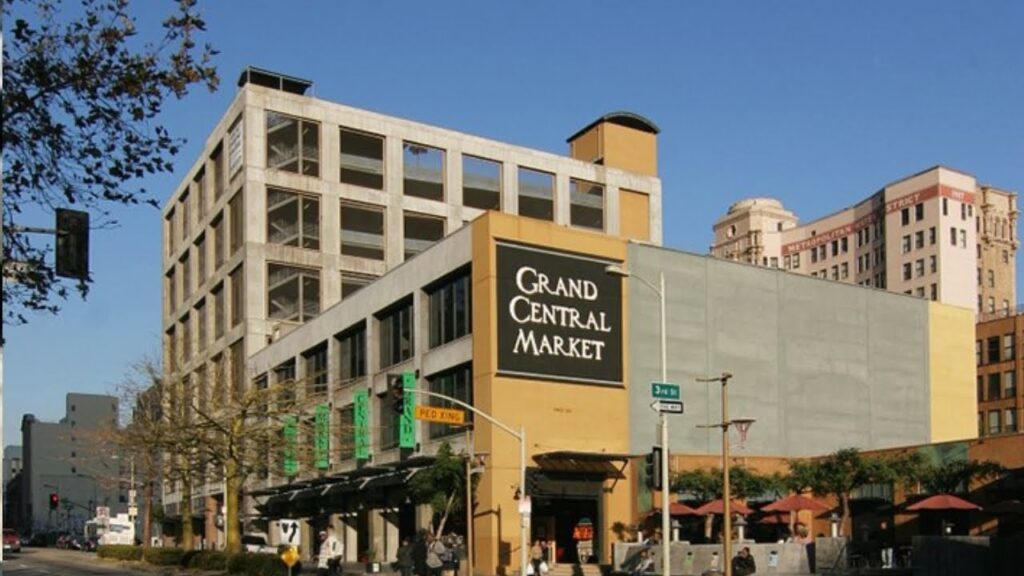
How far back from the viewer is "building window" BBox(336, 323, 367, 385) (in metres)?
63.8

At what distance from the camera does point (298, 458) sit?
58.6 m

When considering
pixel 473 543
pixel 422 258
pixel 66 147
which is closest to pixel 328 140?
pixel 422 258

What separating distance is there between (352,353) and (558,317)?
709 inches

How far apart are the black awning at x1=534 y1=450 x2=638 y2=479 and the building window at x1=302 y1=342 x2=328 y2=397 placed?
20343 mm

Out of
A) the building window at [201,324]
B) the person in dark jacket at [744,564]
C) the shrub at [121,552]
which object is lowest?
the shrub at [121,552]

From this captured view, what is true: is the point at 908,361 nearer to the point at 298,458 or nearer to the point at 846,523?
the point at 846,523

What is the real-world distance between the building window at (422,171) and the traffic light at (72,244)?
236 feet

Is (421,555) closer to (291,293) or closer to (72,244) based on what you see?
(72,244)

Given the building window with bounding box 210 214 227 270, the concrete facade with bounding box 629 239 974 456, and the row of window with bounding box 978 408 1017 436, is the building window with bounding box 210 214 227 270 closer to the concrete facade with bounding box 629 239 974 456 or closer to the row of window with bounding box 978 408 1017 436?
the concrete facade with bounding box 629 239 974 456

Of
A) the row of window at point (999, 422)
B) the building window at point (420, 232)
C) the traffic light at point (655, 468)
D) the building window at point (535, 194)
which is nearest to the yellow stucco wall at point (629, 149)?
the building window at point (535, 194)

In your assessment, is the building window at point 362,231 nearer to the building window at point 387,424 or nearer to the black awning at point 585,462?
the building window at point 387,424

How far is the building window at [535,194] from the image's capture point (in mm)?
89562

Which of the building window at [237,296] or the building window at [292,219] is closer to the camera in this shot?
the building window at [292,219]

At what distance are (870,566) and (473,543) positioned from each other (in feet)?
51.6
